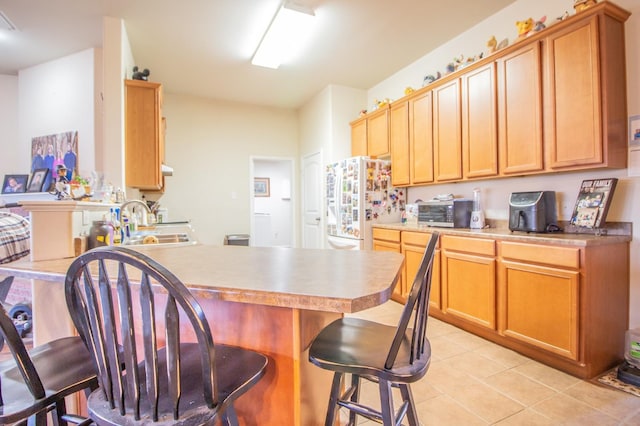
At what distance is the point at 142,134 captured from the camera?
3.17 meters

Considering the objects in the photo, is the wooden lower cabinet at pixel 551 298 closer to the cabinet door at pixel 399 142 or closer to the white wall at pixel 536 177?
the white wall at pixel 536 177

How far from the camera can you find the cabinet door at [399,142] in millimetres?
3684

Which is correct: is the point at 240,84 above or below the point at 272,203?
above

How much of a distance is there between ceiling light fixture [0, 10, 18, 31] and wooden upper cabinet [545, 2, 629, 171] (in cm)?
460

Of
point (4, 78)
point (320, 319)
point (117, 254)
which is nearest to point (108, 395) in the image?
point (117, 254)

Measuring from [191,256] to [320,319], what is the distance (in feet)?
2.27

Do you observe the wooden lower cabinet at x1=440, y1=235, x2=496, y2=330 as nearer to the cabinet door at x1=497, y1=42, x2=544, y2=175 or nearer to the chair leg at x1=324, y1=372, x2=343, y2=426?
the cabinet door at x1=497, y1=42, x2=544, y2=175

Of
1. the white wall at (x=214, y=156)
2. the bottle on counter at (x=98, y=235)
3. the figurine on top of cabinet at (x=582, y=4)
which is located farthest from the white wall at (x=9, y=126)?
the figurine on top of cabinet at (x=582, y=4)

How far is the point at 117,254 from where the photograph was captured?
0.68 meters

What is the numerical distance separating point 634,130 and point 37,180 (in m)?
5.58

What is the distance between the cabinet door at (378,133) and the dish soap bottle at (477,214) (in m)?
1.31

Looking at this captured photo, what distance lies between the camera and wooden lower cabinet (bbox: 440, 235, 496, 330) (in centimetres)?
244

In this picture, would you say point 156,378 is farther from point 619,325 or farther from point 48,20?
point 48,20

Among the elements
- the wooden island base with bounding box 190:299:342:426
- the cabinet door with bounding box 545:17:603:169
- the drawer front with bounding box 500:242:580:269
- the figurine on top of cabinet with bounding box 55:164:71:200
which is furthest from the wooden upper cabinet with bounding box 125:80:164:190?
the cabinet door with bounding box 545:17:603:169
